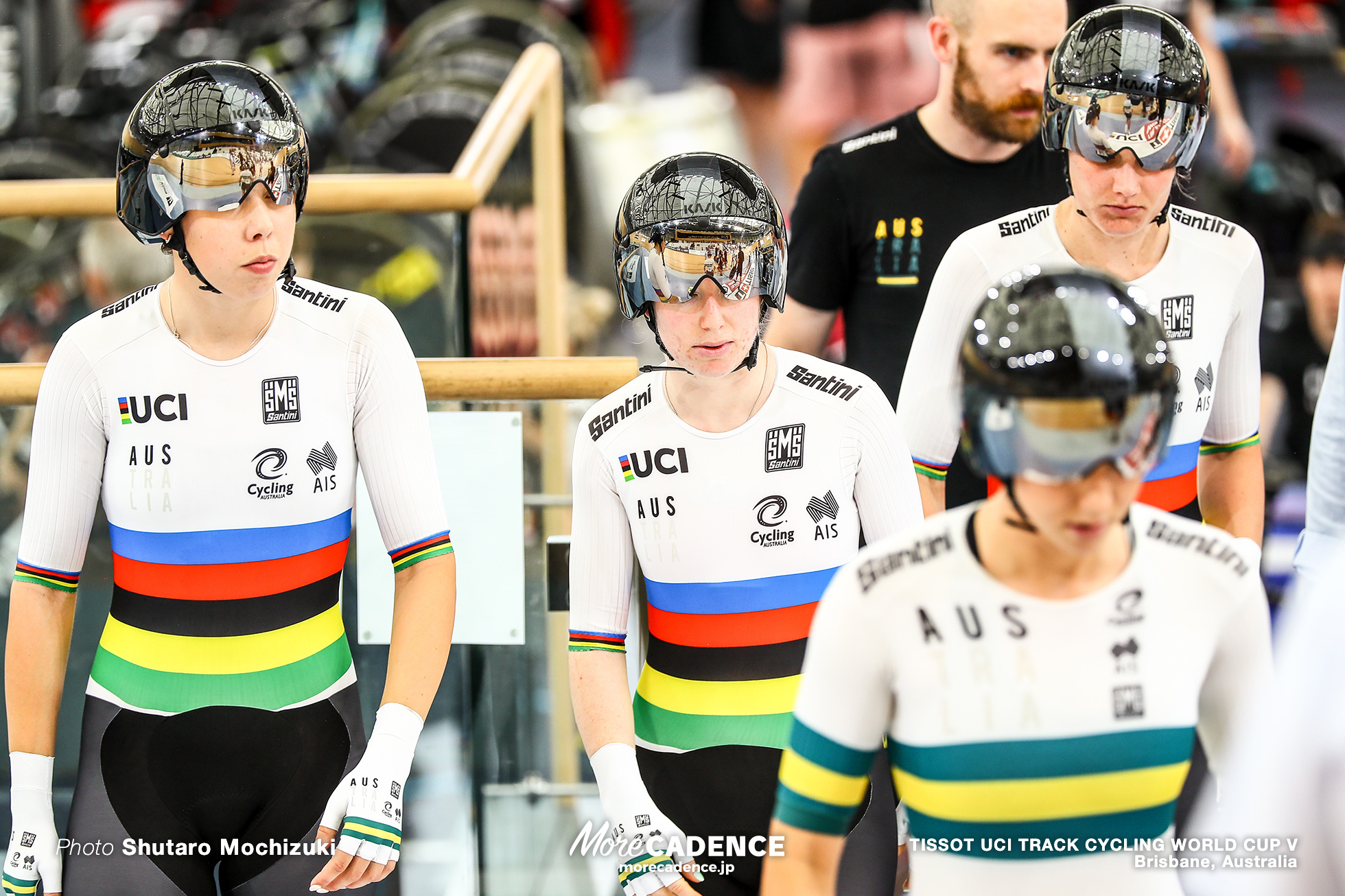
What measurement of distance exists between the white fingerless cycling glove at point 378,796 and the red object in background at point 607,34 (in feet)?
21.6

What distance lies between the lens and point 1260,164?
7059mm

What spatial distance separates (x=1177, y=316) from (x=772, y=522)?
80 cm

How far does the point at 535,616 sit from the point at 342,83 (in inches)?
198

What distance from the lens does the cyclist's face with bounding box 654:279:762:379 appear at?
2.12 m

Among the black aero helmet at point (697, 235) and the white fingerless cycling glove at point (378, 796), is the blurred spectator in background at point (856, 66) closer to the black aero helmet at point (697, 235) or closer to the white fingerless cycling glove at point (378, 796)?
the black aero helmet at point (697, 235)

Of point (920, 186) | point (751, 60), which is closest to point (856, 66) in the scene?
point (751, 60)

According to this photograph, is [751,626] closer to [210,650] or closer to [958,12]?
[210,650]

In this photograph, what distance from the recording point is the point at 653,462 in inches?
87.3

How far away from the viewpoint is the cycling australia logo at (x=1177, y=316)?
242cm

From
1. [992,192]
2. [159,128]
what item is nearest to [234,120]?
[159,128]

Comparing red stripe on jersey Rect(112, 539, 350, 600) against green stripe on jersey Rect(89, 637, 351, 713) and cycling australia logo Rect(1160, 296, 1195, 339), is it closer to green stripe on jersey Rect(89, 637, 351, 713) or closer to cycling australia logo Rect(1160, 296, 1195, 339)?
green stripe on jersey Rect(89, 637, 351, 713)

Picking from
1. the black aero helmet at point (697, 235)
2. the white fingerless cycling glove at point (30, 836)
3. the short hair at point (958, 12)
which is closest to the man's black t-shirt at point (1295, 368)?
the short hair at point (958, 12)

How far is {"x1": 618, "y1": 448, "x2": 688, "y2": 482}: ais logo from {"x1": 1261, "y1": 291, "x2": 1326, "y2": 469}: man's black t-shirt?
158 inches

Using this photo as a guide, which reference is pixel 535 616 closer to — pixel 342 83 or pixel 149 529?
pixel 149 529
